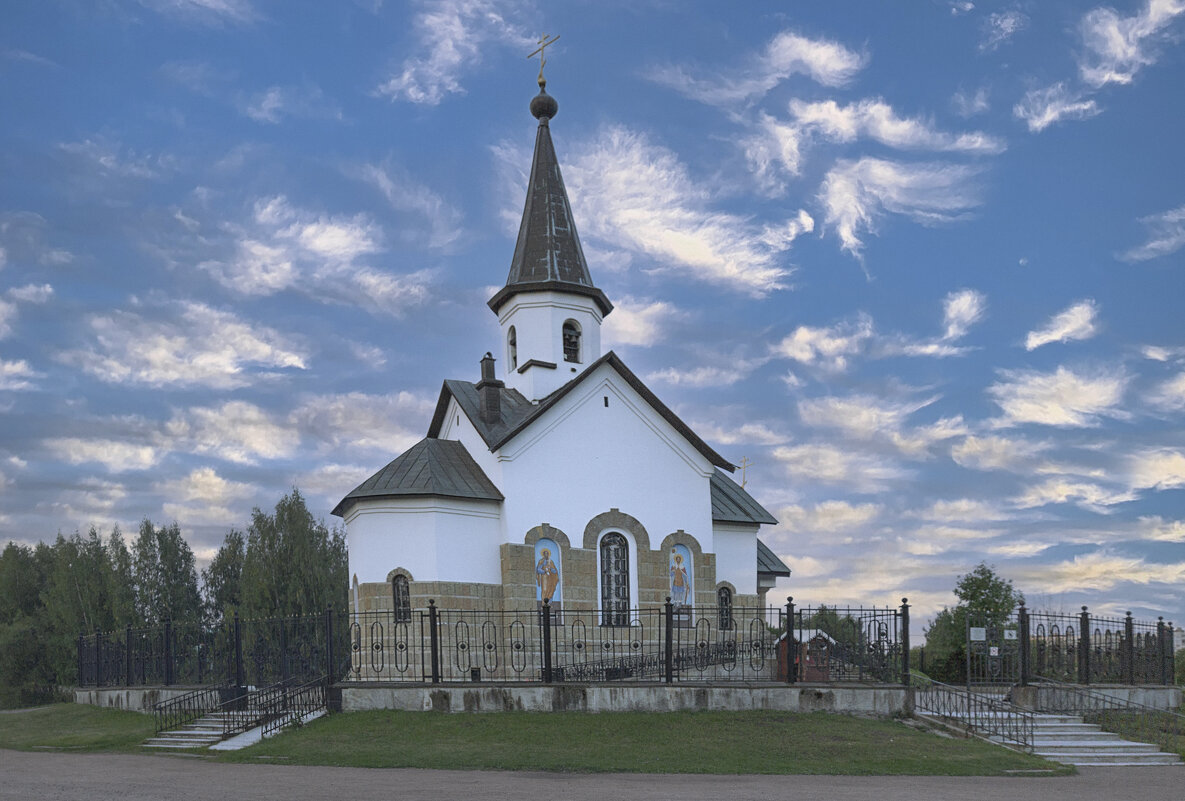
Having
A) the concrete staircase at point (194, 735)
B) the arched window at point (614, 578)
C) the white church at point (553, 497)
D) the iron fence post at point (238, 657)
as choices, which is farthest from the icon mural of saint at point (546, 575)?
the concrete staircase at point (194, 735)

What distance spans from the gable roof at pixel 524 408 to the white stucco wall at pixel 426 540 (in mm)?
1831

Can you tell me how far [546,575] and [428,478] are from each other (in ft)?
11.2

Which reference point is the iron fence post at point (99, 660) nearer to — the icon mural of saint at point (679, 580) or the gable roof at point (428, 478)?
the gable roof at point (428, 478)

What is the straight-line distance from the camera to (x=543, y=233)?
2794cm

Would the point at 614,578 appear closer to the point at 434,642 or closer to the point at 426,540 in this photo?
the point at 426,540

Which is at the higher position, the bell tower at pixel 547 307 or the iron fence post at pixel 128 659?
the bell tower at pixel 547 307

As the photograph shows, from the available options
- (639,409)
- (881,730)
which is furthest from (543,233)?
(881,730)

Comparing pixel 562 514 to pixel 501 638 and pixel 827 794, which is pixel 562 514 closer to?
pixel 501 638

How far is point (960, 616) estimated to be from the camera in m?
28.5

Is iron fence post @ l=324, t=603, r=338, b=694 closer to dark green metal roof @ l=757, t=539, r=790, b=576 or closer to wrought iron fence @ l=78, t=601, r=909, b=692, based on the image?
wrought iron fence @ l=78, t=601, r=909, b=692

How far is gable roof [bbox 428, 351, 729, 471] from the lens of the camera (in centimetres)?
2356

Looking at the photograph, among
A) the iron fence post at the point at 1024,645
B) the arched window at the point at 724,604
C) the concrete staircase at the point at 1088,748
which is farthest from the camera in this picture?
the arched window at the point at 724,604

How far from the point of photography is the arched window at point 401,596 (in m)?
22.1

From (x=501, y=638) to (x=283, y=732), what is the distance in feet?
20.4
